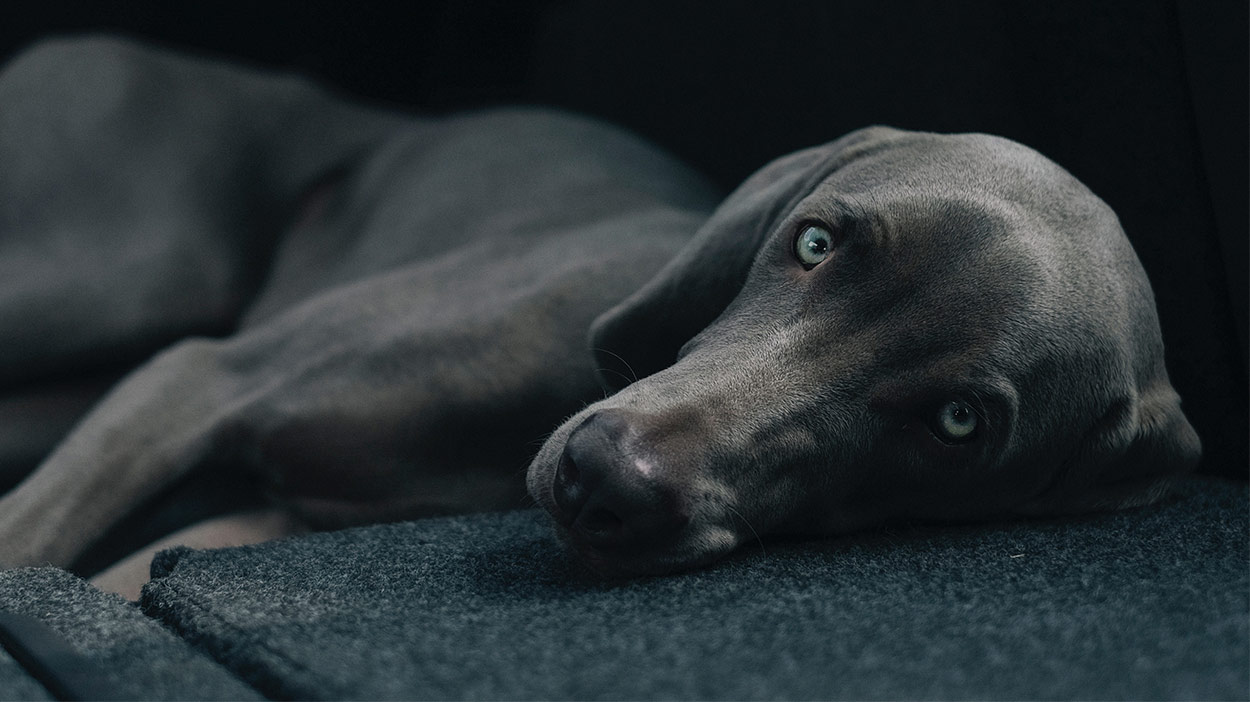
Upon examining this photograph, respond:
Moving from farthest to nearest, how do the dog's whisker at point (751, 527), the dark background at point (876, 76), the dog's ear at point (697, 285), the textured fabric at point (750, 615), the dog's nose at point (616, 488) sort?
the dark background at point (876, 76) < the dog's ear at point (697, 285) < the dog's whisker at point (751, 527) < the dog's nose at point (616, 488) < the textured fabric at point (750, 615)

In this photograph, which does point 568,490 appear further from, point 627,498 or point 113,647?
point 113,647

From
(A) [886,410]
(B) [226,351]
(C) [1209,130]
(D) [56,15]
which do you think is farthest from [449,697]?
(D) [56,15]

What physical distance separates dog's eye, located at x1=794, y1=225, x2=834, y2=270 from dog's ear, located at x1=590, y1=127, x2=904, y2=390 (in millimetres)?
116

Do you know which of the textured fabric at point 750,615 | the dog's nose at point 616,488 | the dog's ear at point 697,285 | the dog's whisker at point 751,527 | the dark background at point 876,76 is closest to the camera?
the textured fabric at point 750,615

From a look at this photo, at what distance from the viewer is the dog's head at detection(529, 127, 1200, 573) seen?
49.0 inches

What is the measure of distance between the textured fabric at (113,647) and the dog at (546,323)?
41 centimetres

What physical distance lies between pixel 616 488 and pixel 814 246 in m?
0.48

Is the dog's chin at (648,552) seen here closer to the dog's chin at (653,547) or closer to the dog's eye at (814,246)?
the dog's chin at (653,547)

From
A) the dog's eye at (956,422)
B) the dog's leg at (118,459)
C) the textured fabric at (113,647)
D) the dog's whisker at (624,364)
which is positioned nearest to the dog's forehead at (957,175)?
the dog's eye at (956,422)

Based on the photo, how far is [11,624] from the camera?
1.12 metres

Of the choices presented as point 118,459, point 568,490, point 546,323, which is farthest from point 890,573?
point 118,459

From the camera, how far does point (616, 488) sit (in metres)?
1.18

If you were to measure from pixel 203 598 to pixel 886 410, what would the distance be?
79 cm

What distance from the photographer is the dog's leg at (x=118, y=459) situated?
1.71 m
